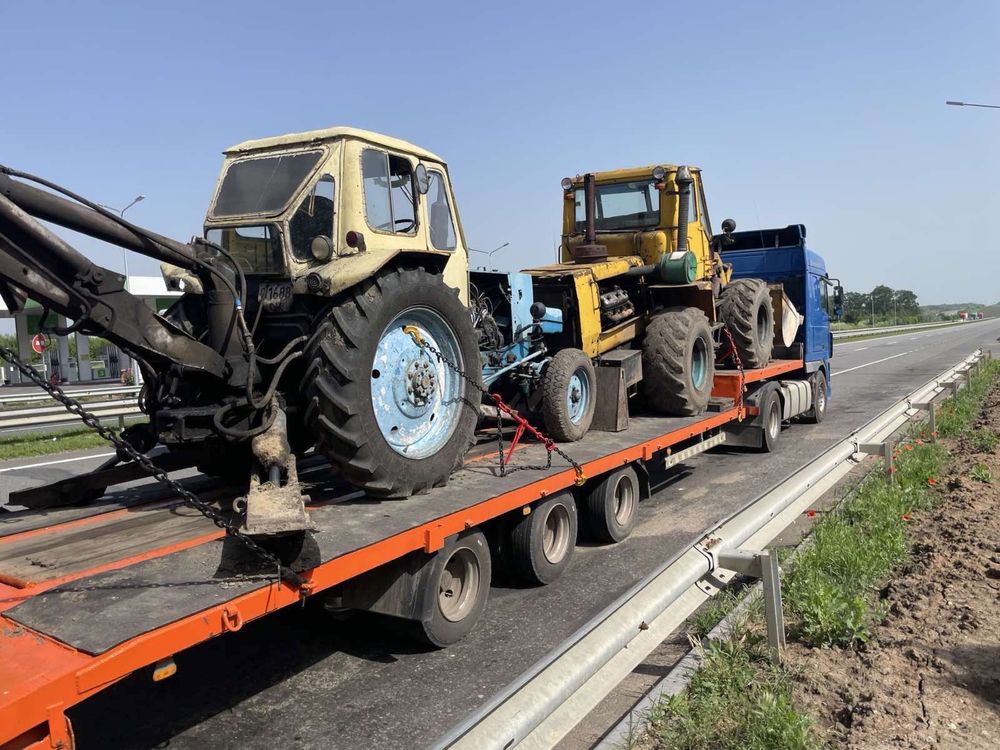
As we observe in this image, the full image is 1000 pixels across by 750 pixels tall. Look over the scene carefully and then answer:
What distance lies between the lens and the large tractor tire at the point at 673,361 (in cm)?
878

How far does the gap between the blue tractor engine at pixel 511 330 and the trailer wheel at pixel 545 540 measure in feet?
4.77

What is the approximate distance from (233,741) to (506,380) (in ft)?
15.6

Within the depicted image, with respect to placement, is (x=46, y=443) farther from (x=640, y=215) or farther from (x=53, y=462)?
(x=640, y=215)

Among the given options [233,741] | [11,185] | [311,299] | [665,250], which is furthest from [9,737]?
[665,250]

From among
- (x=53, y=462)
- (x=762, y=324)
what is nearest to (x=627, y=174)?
(x=762, y=324)

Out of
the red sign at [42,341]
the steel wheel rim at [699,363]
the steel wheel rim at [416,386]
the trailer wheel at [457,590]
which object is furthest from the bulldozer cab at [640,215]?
the red sign at [42,341]

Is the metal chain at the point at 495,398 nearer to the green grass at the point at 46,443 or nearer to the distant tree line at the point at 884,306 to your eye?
the green grass at the point at 46,443

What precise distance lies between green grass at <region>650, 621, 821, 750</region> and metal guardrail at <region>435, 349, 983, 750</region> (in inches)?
21.4

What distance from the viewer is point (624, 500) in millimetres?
7449

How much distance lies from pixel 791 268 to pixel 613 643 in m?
11.7

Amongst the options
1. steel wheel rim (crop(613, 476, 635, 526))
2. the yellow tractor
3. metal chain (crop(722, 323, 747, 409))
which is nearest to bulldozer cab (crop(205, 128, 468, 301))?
the yellow tractor

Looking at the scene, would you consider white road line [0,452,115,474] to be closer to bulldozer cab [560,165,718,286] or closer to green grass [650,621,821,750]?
bulldozer cab [560,165,718,286]

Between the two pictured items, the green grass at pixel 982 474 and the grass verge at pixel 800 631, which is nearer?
the grass verge at pixel 800 631

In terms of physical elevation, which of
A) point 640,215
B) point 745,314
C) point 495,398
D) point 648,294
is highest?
point 640,215
